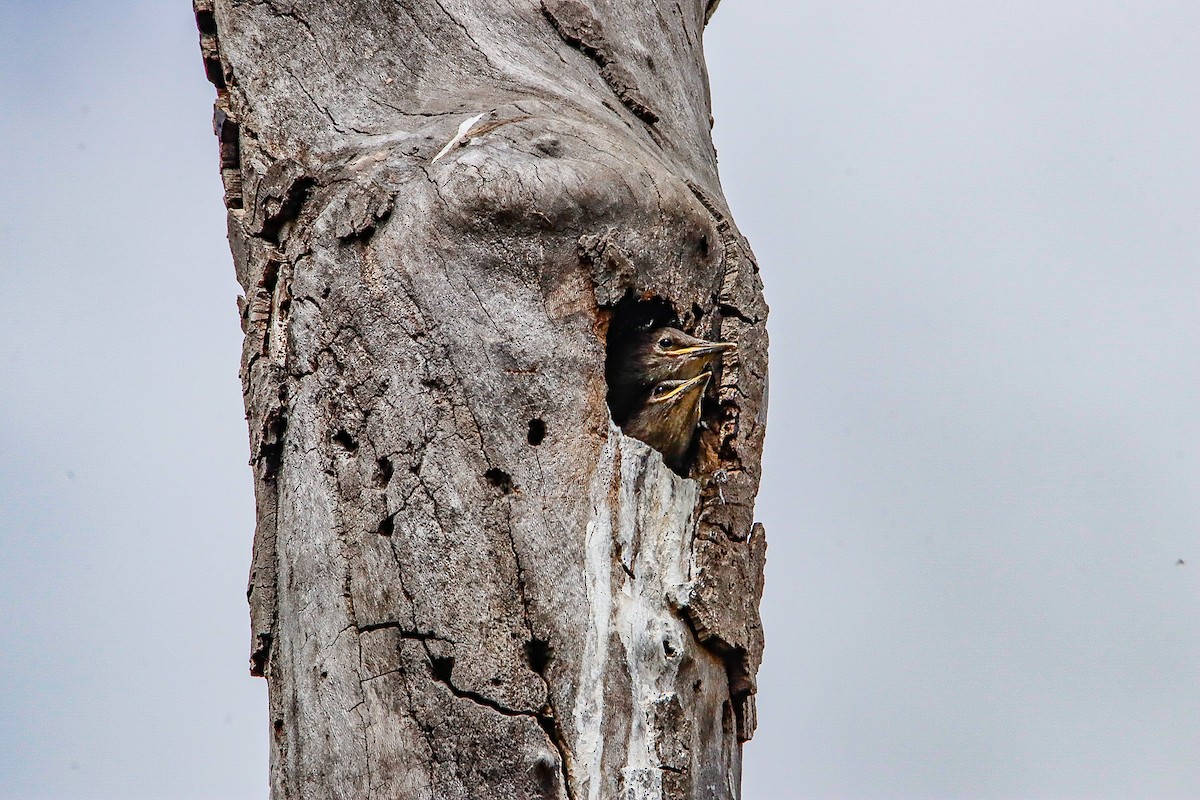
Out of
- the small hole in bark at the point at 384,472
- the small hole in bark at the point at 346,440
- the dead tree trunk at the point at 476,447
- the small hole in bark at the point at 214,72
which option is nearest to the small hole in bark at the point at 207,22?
the small hole in bark at the point at 214,72

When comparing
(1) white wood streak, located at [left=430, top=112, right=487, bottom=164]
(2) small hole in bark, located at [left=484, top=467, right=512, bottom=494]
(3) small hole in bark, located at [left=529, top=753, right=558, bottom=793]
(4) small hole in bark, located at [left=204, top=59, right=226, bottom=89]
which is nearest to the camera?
(3) small hole in bark, located at [left=529, top=753, right=558, bottom=793]

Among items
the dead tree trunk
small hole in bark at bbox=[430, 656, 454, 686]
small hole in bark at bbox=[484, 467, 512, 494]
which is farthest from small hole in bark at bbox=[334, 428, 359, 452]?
small hole in bark at bbox=[430, 656, 454, 686]

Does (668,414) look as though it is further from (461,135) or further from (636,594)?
(461,135)

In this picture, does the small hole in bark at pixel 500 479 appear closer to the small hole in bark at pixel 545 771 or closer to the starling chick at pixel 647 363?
the starling chick at pixel 647 363

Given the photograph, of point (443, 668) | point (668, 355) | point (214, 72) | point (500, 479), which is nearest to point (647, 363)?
point (668, 355)

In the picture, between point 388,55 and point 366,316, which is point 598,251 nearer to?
point 366,316

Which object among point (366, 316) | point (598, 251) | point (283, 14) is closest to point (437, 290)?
point (366, 316)

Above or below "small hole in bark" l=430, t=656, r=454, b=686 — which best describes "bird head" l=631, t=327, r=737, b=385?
above

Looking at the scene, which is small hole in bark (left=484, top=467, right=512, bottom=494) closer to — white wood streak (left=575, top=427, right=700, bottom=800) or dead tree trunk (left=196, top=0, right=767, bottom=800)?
dead tree trunk (left=196, top=0, right=767, bottom=800)
